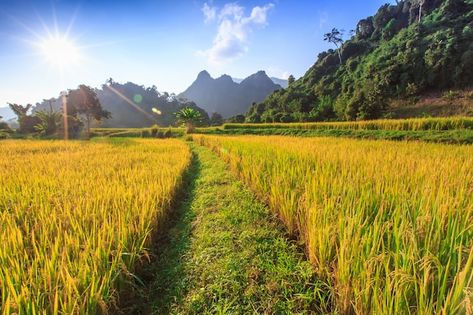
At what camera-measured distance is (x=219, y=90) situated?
123938 millimetres

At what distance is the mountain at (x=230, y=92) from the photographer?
117 metres

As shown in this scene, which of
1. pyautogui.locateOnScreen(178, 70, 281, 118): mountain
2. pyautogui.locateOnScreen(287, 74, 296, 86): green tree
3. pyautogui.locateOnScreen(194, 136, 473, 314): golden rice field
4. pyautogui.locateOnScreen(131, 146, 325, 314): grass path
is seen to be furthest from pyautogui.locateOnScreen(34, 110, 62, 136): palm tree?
pyautogui.locateOnScreen(178, 70, 281, 118): mountain

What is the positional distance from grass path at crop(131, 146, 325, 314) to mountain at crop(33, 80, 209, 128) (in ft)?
216

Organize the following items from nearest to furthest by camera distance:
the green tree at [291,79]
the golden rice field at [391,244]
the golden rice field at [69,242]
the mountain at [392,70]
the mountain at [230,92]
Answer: the golden rice field at [391,244]
the golden rice field at [69,242]
the mountain at [392,70]
the green tree at [291,79]
the mountain at [230,92]

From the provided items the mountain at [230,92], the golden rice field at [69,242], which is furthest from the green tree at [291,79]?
the golden rice field at [69,242]

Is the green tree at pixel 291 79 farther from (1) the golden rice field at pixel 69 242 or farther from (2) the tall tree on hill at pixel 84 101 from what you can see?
(1) the golden rice field at pixel 69 242

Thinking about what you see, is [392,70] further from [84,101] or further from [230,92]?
[230,92]

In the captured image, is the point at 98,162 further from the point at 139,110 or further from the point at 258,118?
the point at 139,110

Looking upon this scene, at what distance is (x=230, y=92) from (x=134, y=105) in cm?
5709

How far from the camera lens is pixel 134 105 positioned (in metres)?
75.1

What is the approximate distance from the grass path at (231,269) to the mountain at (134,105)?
65.8m

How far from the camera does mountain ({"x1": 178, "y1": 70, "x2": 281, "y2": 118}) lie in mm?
116812

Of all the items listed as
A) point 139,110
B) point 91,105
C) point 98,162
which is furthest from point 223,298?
point 139,110

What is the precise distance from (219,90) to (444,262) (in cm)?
12802
